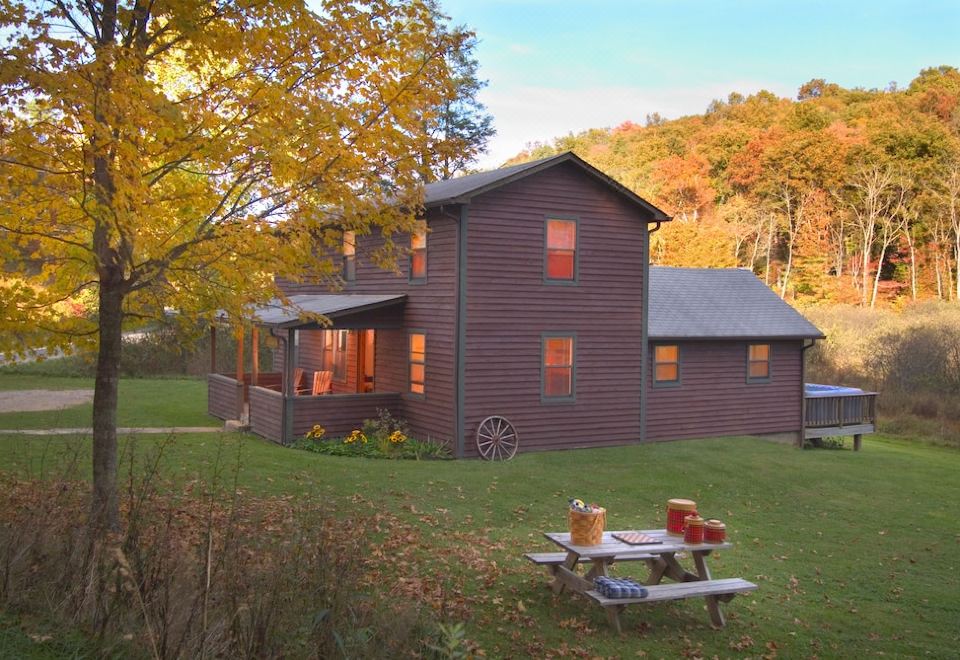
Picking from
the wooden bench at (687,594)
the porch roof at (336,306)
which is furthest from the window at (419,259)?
the wooden bench at (687,594)

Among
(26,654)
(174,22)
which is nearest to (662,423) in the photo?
(174,22)

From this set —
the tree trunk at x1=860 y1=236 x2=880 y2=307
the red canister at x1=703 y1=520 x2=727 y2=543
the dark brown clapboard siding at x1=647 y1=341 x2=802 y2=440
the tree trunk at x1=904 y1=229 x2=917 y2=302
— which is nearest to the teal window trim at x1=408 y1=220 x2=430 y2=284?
the dark brown clapboard siding at x1=647 y1=341 x2=802 y2=440

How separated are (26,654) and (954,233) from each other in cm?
5223

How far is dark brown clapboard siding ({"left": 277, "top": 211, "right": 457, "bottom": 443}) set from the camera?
53.1 ft

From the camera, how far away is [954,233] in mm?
46656

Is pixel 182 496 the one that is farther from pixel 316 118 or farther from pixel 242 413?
pixel 242 413

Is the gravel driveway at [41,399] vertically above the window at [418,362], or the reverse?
the window at [418,362]

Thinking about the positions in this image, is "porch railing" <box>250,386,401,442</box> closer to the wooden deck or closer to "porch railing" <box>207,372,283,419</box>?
"porch railing" <box>207,372,283,419</box>

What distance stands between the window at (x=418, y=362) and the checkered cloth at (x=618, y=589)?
10083 millimetres

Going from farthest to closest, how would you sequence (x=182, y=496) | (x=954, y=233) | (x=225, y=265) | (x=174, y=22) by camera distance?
(x=954, y=233) < (x=182, y=496) < (x=225, y=265) < (x=174, y=22)

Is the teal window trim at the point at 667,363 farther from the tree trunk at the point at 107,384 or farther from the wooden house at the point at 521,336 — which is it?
the tree trunk at the point at 107,384

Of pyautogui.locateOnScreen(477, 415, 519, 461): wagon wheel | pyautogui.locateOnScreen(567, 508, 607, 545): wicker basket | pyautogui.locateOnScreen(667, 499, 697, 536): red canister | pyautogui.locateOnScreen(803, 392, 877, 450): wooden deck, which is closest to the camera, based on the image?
pyautogui.locateOnScreen(567, 508, 607, 545): wicker basket

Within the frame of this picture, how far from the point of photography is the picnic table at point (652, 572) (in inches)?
286

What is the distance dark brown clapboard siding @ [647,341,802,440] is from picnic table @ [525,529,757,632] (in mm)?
10884
